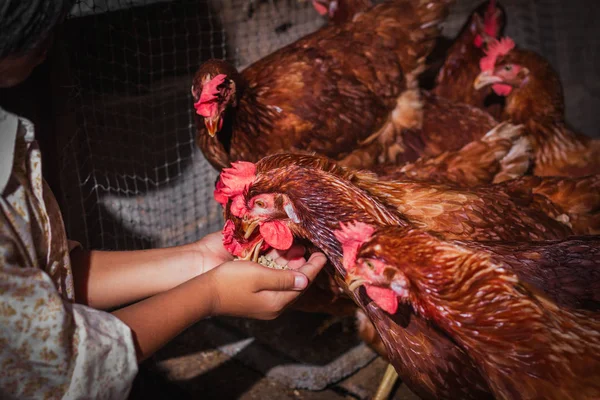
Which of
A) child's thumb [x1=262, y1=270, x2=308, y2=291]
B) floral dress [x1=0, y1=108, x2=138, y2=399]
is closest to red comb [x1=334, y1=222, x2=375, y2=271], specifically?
child's thumb [x1=262, y1=270, x2=308, y2=291]

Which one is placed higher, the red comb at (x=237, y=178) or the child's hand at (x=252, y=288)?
the red comb at (x=237, y=178)

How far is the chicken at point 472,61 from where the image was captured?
2668mm

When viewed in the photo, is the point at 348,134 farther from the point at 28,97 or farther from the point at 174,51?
the point at 28,97

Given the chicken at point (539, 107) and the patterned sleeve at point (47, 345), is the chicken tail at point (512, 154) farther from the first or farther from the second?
the patterned sleeve at point (47, 345)

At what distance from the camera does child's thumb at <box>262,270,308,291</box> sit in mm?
1219

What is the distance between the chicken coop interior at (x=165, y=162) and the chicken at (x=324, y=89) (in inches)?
17.6

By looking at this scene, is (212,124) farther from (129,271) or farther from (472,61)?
(472,61)

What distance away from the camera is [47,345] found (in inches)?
36.6

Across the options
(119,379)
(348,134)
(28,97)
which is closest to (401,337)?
(119,379)

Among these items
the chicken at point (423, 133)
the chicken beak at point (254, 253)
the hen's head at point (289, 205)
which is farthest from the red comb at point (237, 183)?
the chicken at point (423, 133)

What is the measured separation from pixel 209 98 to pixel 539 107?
163cm

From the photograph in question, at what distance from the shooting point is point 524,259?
1161 mm

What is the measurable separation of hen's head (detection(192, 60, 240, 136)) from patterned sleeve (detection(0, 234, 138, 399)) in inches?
37.8

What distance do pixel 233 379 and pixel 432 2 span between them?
1969 mm
